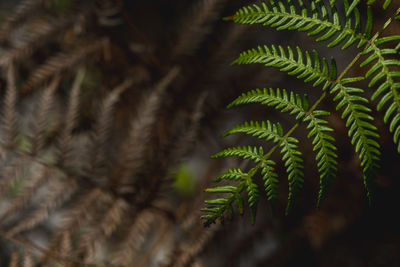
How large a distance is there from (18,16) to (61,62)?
30 centimetres

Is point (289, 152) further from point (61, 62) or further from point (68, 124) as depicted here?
point (61, 62)

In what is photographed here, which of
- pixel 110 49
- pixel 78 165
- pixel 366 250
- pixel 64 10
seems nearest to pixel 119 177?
pixel 78 165

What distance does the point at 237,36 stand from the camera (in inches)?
68.1

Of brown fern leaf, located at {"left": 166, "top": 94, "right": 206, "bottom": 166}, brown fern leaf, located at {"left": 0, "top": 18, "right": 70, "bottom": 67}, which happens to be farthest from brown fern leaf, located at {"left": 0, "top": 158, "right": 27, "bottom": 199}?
brown fern leaf, located at {"left": 166, "top": 94, "right": 206, "bottom": 166}

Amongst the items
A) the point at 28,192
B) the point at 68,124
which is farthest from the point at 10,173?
the point at 68,124

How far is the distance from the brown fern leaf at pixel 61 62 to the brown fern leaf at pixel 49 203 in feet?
1.85

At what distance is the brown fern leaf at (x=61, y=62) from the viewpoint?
1760 mm

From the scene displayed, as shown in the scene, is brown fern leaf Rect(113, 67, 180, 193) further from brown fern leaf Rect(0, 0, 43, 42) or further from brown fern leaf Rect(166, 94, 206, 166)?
brown fern leaf Rect(0, 0, 43, 42)

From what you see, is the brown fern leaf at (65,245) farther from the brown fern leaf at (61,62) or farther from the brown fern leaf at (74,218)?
the brown fern leaf at (61,62)

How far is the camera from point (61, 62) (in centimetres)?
182

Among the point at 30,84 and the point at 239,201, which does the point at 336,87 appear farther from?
the point at 30,84

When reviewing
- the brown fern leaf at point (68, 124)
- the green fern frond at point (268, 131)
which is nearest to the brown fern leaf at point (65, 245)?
the brown fern leaf at point (68, 124)

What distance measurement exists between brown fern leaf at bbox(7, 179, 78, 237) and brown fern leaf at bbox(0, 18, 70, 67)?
28.8 inches

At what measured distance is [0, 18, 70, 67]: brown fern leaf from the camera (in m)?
1.74
